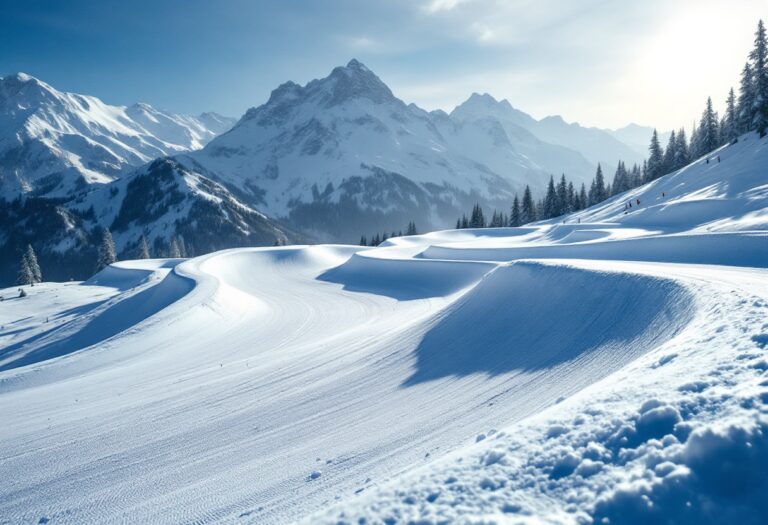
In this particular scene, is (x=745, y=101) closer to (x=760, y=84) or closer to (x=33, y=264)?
(x=760, y=84)

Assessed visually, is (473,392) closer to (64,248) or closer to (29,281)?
(29,281)

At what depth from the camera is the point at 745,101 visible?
3994 centimetres

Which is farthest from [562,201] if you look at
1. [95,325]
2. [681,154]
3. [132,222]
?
[132,222]

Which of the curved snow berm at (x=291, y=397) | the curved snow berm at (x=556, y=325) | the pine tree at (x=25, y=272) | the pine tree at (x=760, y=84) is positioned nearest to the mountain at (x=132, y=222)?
the pine tree at (x=25, y=272)

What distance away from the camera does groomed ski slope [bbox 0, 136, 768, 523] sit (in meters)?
2.63

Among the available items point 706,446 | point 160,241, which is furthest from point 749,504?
point 160,241

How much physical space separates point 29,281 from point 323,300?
200ft

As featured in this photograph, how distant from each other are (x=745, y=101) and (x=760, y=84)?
20.6 feet

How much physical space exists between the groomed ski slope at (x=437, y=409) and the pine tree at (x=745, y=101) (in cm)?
3103

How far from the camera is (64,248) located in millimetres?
153250

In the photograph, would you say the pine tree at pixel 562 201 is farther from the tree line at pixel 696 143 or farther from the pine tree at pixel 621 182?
the pine tree at pixel 621 182

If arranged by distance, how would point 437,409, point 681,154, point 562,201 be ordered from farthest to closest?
point 562,201 < point 681,154 < point 437,409

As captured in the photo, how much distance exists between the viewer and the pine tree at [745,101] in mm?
37469

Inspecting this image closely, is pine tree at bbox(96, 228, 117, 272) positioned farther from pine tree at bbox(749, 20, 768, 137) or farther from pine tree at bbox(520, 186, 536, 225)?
pine tree at bbox(749, 20, 768, 137)
